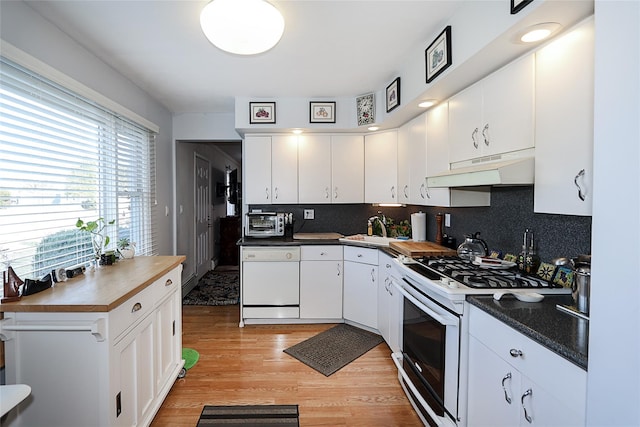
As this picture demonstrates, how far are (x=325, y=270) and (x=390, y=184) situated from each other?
46.0 inches

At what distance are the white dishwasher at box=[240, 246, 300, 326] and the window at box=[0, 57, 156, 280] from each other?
4.01ft

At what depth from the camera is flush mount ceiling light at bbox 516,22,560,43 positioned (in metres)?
1.35

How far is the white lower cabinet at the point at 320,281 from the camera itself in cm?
335

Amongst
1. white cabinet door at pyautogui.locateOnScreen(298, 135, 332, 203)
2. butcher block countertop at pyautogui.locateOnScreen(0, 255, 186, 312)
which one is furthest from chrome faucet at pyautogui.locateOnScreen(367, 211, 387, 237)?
butcher block countertop at pyautogui.locateOnScreen(0, 255, 186, 312)

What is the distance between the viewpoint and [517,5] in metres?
1.34

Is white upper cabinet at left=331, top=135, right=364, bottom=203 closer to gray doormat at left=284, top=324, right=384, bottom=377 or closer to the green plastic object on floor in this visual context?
gray doormat at left=284, top=324, right=384, bottom=377

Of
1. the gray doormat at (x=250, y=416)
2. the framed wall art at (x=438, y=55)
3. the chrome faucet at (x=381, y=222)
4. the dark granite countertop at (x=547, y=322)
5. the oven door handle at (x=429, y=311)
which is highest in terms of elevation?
the framed wall art at (x=438, y=55)

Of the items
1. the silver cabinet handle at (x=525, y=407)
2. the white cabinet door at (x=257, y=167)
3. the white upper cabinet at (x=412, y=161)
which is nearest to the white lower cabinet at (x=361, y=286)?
the white upper cabinet at (x=412, y=161)

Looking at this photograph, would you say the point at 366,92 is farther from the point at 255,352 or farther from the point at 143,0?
the point at 255,352

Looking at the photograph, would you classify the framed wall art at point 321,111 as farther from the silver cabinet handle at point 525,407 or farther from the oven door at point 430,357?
the silver cabinet handle at point 525,407

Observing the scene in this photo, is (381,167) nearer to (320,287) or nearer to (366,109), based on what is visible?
(366,109)

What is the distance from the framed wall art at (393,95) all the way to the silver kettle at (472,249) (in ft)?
4.31

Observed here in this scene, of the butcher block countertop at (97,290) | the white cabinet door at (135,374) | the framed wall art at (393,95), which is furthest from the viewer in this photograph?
the framed wall art at (393,95)

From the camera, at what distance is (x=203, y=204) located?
17.4 feet
